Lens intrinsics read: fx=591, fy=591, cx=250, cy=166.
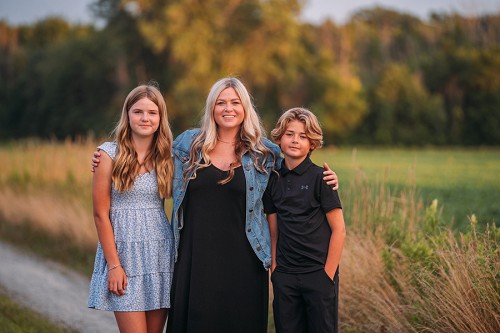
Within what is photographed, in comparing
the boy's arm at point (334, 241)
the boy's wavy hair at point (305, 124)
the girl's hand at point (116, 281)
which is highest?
the boy's wavy hair at point (305, 124)

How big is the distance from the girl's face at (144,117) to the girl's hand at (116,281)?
805mm

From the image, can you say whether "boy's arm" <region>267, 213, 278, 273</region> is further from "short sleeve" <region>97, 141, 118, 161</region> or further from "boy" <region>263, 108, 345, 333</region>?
"short sleeve" <region>97, 141, 118, 161</region>

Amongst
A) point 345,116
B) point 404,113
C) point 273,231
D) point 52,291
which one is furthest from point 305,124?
point 404,113

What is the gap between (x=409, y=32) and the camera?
→ 5828cm

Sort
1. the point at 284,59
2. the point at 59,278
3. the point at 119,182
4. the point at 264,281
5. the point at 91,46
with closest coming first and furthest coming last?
the point at 119,182, the point at 264,281, the point at 59,278, the point at 284,59, the point at 91,46

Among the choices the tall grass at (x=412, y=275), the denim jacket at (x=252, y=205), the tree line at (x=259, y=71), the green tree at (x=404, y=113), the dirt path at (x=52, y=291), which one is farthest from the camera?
the green tree at (x=404, y=113)

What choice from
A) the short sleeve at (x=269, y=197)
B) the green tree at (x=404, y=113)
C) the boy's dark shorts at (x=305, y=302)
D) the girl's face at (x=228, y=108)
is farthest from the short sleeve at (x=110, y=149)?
the green tree at (x=404, y=113)

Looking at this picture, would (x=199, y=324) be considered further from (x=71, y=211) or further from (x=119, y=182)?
(x=71, y=211)

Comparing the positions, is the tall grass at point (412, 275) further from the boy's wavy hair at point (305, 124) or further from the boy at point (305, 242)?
the boy's wavy hair at point (305, 124)

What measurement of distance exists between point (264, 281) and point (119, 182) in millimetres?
1074

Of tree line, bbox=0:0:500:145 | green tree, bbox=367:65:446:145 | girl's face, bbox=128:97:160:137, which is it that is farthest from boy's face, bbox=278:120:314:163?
green tree, bbox=367:65:446:145

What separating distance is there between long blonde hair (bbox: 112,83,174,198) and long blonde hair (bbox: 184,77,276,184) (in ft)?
0.45

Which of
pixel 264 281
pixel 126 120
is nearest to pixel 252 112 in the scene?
pixel 126 120

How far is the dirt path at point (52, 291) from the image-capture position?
5.48 metres
